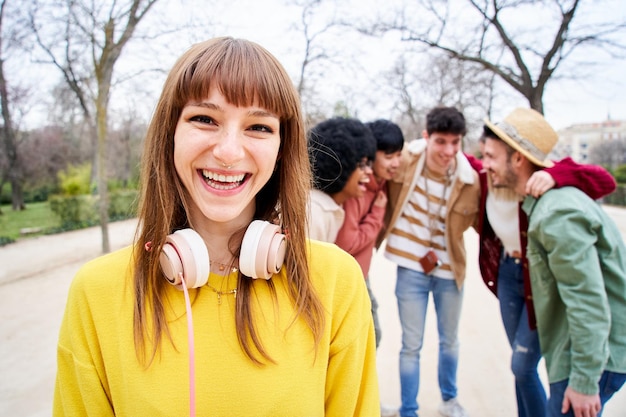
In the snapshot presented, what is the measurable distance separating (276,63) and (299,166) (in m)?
0.32

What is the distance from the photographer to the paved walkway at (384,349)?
3250 millimetres

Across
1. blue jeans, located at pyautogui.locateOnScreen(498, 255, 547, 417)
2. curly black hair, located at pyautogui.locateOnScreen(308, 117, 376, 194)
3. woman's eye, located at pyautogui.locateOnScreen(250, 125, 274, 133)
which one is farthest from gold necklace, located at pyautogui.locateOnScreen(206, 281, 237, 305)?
blue jeans, located at pyautogui.locateOnScreen(498, 255, 547, 417)

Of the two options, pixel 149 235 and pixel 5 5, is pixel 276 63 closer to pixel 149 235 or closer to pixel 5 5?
pixel 149 235

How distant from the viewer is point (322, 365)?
3.95 ft

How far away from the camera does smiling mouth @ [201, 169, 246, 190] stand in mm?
1180

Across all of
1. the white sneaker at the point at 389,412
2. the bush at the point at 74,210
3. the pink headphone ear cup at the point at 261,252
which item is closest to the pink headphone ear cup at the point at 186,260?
the pink headphone ear cup at the point at 261,252

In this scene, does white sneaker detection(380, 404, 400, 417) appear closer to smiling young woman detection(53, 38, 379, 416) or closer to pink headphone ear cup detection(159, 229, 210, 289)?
smiling young woman detection(53, 38, 379, 416)

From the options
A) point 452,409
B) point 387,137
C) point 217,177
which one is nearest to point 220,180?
point 217,177

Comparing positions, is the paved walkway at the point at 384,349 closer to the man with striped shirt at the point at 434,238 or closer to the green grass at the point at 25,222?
the man with striped shirt at the point at 434,238

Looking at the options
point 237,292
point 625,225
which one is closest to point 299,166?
point 237,292

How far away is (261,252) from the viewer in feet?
3.88

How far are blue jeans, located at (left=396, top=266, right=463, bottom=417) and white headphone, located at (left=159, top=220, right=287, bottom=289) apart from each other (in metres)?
2.03

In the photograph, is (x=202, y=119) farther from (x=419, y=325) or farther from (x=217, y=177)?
(x=419, y=325)

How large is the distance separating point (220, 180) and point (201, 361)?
48 cm
